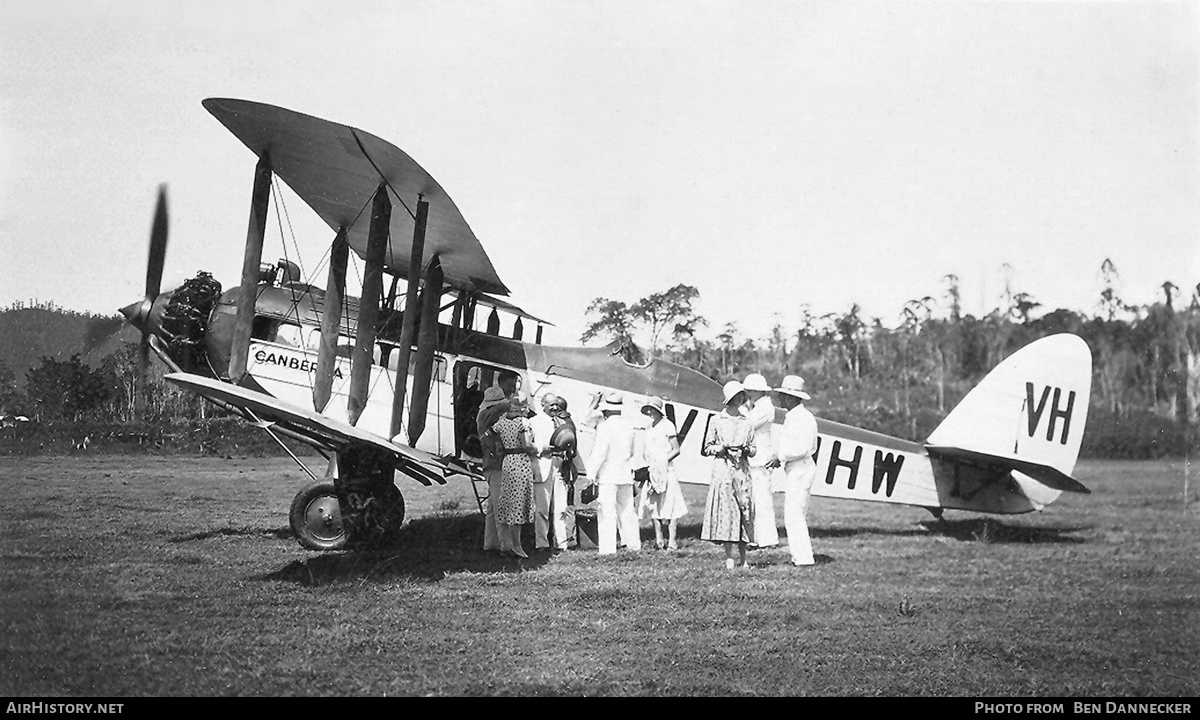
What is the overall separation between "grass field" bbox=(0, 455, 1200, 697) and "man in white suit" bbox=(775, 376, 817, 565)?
0.19 meters

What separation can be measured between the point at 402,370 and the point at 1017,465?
5445 millimetres

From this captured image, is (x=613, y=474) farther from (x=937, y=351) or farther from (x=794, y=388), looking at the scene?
(x=937, y=351)

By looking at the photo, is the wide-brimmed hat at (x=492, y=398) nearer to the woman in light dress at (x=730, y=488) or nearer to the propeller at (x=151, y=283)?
the woman in light dress at (x=730, y=488)

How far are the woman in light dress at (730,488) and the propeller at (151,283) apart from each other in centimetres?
468

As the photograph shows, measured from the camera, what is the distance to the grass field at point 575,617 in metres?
4.02

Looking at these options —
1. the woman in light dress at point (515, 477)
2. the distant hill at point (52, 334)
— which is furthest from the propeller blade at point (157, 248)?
the woman in light dress at point (515, 477)

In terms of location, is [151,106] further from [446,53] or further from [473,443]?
[473,443]

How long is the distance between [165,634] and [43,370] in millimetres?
5801

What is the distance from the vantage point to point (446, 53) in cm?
564

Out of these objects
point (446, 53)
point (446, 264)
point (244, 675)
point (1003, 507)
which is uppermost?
point (446, 53)

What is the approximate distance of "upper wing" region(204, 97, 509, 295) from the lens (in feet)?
15.7

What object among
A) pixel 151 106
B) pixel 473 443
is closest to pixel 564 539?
pixel 473 443

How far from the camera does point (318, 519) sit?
21.2ft

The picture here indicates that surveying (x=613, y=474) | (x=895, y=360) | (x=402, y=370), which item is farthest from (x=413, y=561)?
(x=895, y=360)
